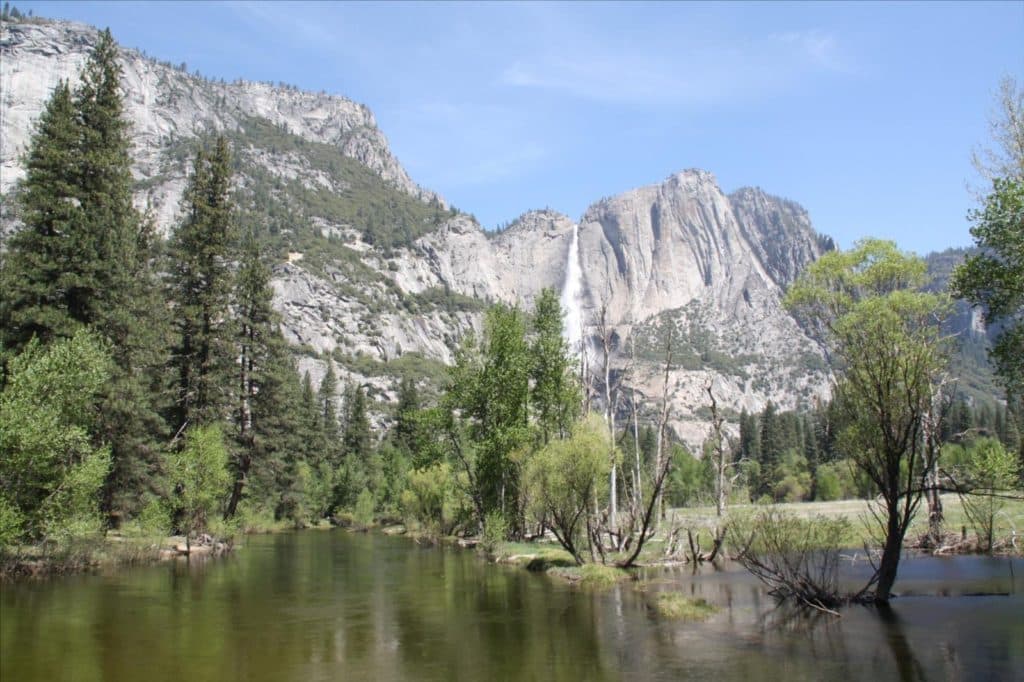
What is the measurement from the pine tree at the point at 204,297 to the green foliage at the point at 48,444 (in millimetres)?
16516

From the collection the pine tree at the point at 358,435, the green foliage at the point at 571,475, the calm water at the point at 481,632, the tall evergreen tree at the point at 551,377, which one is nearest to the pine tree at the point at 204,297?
the calm water at the point at 481,632

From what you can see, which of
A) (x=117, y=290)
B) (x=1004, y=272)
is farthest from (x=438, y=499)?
(x=1004, y=272)

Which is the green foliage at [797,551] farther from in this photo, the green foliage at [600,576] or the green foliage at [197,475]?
the green foliage at [197,475]

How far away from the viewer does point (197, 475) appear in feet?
133

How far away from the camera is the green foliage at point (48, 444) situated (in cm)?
2475

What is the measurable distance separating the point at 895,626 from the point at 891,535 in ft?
11.4

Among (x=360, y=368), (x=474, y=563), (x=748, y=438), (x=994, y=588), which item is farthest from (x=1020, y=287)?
(x=360, y=368)

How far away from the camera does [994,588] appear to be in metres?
26.0

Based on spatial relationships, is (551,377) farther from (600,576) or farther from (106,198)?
(106,198)

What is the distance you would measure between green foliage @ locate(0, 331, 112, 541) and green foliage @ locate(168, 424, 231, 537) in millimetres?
9566

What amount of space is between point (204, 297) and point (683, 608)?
38191 millimetres

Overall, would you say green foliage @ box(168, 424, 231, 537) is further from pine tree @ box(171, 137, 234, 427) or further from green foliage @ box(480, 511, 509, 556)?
green foliage @ box(480, 511, 509, 556)

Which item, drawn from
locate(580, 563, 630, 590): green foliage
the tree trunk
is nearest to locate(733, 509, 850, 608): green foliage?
the tree trunk

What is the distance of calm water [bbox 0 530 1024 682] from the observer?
1611cm
